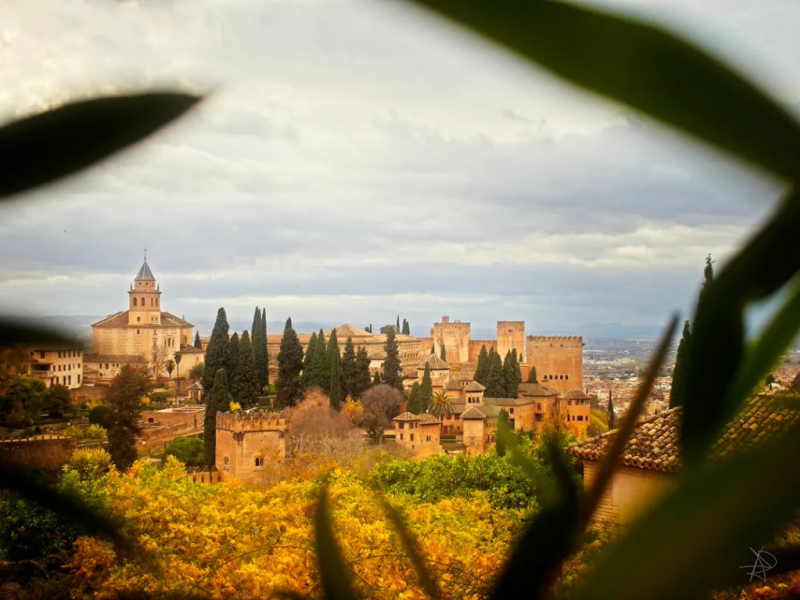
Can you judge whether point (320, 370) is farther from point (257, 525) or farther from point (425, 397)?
point (257, 525)

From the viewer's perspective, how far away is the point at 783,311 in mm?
213

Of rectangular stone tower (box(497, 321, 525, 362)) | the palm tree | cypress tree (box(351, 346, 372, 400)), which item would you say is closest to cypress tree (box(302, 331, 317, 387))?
cypress tree (box(351, 346, 372, 400))

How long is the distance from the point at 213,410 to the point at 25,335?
18.5 m

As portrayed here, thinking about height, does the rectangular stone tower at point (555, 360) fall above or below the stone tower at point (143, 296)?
below

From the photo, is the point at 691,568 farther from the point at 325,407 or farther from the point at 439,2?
the point at 325,407

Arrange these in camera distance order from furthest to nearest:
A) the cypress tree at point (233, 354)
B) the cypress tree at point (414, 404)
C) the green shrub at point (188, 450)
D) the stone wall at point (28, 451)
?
1. the cypress tree at point (414, 404)
2. the cypress tree at point (233, 354)
3. the green shrub at point (188, 450)
4. the stone wall at point (28, 451)

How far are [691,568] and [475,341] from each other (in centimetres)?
4561

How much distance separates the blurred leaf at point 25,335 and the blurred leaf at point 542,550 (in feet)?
0.73

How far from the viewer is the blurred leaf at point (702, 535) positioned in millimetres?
174

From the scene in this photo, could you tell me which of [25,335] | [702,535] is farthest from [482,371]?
[702,535]

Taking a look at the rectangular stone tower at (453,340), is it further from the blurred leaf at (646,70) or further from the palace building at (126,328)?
the blurred leaf at (646,70)

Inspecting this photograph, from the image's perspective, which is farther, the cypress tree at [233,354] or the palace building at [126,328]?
the cypress tree at [233,354]

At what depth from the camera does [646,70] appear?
18 centimetres

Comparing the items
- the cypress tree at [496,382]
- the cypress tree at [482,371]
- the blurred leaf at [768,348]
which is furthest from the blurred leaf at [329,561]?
the cypress tree at [482,371]
